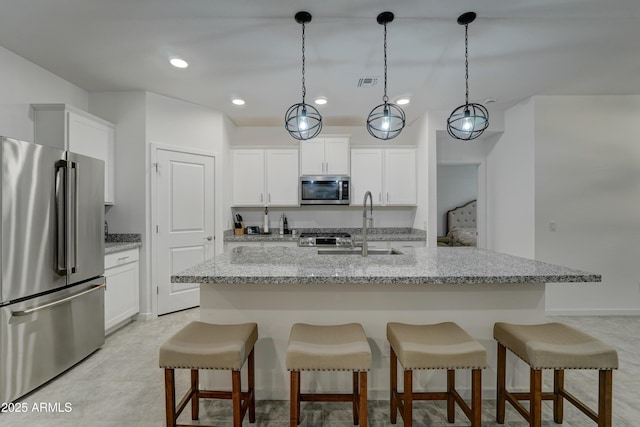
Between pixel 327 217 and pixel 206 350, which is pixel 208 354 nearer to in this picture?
pixel 206 350

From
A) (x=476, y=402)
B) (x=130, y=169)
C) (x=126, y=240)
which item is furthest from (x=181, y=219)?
(x=476, y=402)

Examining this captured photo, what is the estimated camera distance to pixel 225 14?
6.88 feet

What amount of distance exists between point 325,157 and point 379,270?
292cm

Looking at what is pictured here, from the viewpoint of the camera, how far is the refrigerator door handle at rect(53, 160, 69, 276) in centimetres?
218

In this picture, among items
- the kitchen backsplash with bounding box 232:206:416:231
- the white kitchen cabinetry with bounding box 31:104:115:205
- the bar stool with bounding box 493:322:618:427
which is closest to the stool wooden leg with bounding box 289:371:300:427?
the bar stool with bounding box 493:322:618:427

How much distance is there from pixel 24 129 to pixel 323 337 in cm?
324

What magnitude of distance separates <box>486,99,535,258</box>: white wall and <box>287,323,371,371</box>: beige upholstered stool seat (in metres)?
3.21

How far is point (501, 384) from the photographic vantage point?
1783 millimetres

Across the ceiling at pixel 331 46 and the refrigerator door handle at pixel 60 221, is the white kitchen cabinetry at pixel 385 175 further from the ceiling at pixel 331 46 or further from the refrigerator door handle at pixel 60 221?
the refrigerator door handle at pixel 60 221

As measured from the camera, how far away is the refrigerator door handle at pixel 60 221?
2182 mm

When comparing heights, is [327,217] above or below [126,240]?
above

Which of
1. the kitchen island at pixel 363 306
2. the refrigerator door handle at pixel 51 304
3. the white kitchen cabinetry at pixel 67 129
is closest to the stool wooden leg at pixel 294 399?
the kitchen island at pixel 363 306

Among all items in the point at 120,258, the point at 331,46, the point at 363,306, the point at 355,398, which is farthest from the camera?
the point at 120,258

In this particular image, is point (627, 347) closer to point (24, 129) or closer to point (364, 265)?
point (364, 265)
